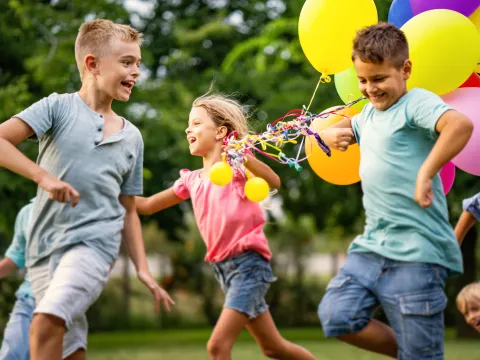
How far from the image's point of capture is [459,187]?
1180 cm

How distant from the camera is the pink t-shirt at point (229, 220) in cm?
529

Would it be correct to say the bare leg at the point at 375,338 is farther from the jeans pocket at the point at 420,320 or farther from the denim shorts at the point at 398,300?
the jeans pocket at the point at 420,320

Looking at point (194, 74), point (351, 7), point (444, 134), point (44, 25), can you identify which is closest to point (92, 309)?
point (194, 74)

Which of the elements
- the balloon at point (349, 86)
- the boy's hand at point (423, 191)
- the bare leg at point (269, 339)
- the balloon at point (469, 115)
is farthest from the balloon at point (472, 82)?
Answer: the bare leg at point (269, 339)

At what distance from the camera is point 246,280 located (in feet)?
17.3

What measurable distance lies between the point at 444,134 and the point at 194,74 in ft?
33.3

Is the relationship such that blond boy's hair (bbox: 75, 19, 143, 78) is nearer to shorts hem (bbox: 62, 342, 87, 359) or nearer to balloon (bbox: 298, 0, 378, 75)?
balloon (bbox: 298, 0, 378, 75)

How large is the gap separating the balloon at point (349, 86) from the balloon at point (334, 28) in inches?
2.9

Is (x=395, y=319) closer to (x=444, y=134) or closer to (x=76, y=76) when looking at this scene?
(x=444, y=134)

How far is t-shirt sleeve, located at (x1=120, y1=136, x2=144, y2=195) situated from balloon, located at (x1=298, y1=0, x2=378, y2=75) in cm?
119

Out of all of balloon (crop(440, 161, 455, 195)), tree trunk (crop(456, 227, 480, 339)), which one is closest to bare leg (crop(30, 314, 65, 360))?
balloon (crop(440, 161, 455, 195))

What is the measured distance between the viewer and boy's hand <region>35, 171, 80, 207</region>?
152 inches

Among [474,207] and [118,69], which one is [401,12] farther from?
[118,69]

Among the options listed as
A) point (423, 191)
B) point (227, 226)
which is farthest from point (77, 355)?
point (423, 191)
